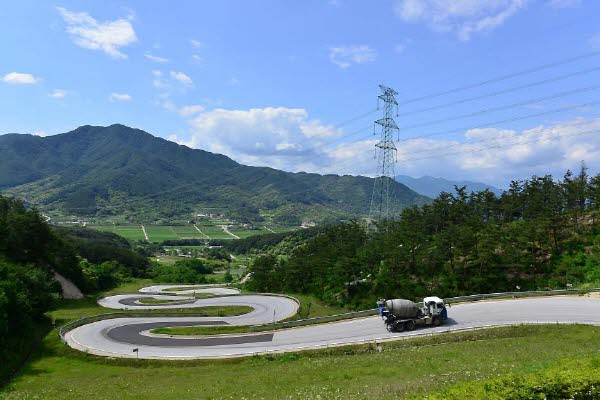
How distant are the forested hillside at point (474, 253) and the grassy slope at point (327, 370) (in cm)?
2626

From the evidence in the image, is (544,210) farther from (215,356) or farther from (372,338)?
(215,356)

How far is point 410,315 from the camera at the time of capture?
37469mm

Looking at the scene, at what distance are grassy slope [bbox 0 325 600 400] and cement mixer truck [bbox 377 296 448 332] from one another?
3.16 m

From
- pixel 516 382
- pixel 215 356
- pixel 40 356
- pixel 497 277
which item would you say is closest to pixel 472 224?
pixel 497 277

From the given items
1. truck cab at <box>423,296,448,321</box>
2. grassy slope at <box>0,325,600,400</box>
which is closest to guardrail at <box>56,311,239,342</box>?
grassy slope at <box>0,325,600,400</box>

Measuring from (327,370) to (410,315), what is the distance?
13.9m

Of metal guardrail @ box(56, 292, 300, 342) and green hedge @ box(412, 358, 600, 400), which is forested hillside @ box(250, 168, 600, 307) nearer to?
metal guardrail @ box(56, 292, 300, 342)

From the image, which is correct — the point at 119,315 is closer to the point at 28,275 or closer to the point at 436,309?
the point at 28,275

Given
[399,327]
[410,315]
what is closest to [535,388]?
[399,327]

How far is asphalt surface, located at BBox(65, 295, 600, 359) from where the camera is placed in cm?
3638

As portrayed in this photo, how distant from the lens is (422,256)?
214 ft

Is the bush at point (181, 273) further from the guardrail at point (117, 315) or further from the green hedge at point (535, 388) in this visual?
the green hedge at point (535, 388)

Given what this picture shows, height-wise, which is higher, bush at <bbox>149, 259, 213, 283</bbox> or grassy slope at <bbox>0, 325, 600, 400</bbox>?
grassy slope at <bbox>0, 325, 600, 400</bbox>

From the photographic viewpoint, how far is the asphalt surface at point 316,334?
1432 inches
